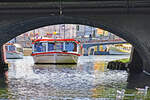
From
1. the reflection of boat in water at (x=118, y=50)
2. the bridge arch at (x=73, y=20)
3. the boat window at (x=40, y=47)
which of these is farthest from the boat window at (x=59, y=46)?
the reflection of boat in water at (x=118, y=50)

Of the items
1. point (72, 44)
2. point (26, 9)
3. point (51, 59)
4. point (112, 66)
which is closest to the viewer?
point (26, 9)

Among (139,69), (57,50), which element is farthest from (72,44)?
(139,69)

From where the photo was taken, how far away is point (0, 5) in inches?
680

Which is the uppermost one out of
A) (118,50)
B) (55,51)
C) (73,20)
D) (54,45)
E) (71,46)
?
(73,20)

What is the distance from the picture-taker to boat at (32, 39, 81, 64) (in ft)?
143

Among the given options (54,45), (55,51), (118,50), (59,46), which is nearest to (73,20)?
(55,51)

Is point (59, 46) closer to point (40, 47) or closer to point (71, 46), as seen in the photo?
point (71, 46)

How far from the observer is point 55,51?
43500 mm

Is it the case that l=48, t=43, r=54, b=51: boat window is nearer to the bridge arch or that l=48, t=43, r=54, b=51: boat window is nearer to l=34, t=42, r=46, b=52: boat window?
l=34, t=42, r=46, b=52: boat window

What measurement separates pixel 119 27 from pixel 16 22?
9.60 meters

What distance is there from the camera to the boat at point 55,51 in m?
43.6

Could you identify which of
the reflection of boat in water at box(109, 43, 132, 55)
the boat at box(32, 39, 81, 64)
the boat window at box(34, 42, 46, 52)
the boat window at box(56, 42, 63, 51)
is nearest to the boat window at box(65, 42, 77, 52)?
the boat at box(32, 39, 81, 64)

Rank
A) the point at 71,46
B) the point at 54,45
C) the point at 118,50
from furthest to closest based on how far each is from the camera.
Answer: the point at 118,50
the point at 71,46
the point at 54,45

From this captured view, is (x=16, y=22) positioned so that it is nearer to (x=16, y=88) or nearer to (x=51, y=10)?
Result: (x=51, y=10)
